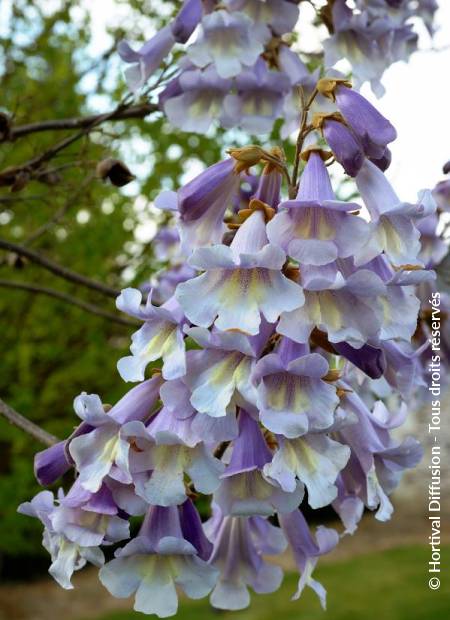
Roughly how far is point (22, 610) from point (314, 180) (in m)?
9.42

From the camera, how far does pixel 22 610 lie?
371 inches

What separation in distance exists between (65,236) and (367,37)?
3.69 m

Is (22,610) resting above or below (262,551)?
below

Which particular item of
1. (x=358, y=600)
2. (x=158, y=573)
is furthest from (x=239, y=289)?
(x=358, y=600)

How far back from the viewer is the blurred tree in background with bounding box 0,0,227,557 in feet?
15.6

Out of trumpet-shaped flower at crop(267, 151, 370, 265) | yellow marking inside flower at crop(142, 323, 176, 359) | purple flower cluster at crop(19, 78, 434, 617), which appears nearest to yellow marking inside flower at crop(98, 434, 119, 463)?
purple flower cluster at crop(19, 78, 434, 617)

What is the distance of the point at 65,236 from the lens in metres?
5.79

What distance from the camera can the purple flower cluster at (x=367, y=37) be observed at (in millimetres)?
2467

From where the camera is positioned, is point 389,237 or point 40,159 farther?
point 40,159

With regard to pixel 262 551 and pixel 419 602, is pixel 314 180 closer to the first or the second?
pixel 262 551

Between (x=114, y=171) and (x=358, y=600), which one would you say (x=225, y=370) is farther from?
(x=358, y=600)

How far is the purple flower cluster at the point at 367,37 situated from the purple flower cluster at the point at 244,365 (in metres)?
1.31

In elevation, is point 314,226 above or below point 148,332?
above

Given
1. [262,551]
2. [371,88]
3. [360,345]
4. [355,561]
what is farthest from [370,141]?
[355,561]
